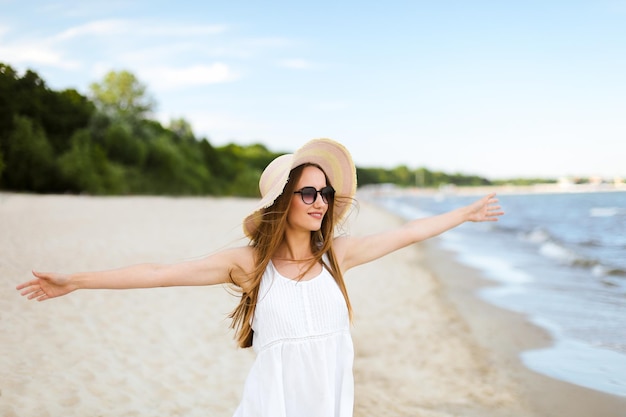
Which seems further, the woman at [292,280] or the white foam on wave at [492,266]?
the white foam on wave at [492,266]

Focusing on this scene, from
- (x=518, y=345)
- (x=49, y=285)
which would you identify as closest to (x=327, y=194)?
(x=49, y=285)

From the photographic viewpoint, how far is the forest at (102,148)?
32.6 metres

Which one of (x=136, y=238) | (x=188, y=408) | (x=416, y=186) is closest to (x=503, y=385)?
(x=188, y=408)

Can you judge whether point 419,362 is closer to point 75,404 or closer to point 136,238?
point 75,404

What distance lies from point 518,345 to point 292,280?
19.2ft

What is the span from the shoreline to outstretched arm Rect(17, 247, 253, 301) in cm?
395

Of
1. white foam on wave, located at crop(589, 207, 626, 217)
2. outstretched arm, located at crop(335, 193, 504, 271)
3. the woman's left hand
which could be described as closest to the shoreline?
the woman's left hand

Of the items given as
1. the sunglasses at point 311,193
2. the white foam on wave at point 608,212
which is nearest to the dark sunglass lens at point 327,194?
the sunglasses at point 311,193

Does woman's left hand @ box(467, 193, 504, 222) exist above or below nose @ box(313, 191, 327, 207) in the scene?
below

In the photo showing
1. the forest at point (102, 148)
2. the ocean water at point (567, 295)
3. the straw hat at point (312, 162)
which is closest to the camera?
the straw hat at point (312, 162)

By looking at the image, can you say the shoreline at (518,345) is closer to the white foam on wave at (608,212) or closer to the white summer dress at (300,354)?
the white summer dress at (300,354)

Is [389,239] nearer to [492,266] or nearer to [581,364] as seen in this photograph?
[581,364]

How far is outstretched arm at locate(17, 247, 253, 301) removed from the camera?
2227 mm

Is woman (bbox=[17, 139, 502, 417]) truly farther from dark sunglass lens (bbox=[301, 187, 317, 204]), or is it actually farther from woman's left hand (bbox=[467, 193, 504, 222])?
woman's left hand (bbox=[467, 193, 504, 222])
